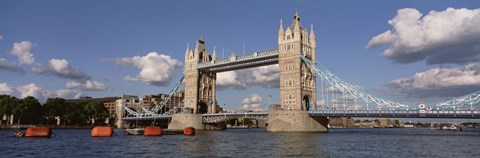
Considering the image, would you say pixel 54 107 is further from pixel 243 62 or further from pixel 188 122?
pixel 243 62

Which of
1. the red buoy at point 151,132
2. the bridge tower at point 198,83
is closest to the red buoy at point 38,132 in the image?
the red buoy at point 151,132

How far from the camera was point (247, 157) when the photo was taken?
3347 centimetres

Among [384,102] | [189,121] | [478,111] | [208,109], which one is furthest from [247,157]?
[208,109]

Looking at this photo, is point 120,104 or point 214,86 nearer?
point 214,86

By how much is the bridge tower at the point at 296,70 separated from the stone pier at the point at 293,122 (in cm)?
485

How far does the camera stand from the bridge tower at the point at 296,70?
94375mm

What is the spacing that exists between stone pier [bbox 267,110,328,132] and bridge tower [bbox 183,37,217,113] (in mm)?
36814

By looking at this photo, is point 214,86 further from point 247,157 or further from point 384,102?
point 247,157

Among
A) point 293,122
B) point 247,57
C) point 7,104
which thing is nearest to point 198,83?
point 247,57

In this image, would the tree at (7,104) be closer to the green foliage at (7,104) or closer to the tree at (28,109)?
the green foliage at (7,104)

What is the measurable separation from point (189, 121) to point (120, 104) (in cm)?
4875

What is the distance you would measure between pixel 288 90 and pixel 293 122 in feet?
37.6

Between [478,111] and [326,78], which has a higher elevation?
[326,78]

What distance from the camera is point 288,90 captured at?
3787 inches
